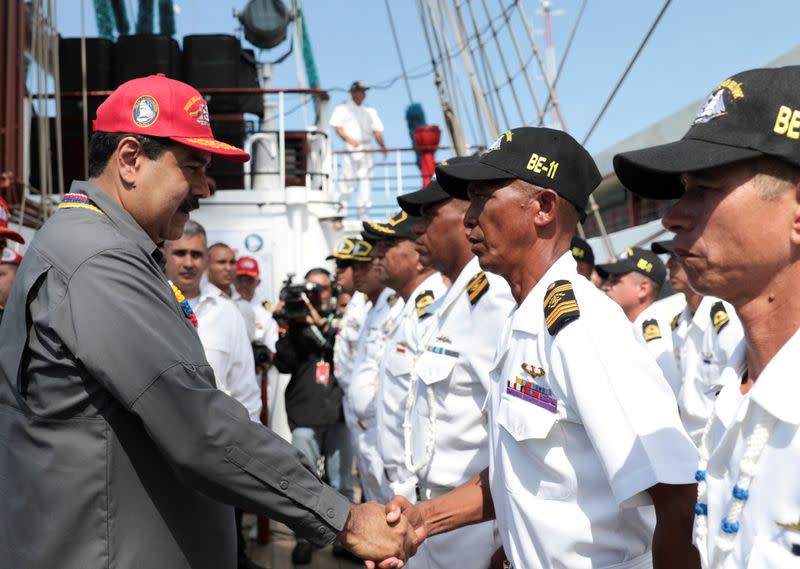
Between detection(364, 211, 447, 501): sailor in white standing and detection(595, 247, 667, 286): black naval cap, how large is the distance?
2.07m

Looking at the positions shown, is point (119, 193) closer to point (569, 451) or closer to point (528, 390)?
point (528, 390)

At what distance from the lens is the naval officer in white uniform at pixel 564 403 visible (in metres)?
1.65

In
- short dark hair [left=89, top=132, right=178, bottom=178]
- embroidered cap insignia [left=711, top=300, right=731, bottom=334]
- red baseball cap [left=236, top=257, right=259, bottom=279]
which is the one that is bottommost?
red baseball cap [left=236, top=257, right=259, bottom=279]

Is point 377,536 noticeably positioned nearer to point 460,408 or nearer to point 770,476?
point 460,408

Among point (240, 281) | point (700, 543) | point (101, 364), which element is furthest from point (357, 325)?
point (700, 543)

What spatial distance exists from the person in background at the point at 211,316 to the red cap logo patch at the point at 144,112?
2372mm

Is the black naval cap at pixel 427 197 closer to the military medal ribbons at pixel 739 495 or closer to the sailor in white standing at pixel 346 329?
the military medal ribbons at pixel 739 495

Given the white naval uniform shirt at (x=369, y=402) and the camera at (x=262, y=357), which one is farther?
the camera at (x=262, y=357)

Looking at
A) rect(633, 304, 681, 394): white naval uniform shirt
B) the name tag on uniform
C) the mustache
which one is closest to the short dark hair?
the mustache

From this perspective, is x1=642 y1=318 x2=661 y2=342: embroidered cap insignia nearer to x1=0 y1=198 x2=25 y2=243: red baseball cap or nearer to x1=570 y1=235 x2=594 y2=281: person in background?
x1=570 y1=235 x2=594 y2=281: person in background

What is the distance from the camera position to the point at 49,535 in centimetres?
177

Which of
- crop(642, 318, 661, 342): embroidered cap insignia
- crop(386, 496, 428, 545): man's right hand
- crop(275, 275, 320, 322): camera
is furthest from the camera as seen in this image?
crop(275, 275, 320, 322): camera

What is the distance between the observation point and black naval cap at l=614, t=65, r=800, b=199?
1.22 metres

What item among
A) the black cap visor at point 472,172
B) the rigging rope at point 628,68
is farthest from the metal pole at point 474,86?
the black cap visor at point 472,172
